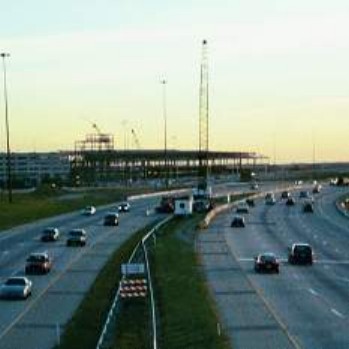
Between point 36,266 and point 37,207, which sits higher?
point 36,266

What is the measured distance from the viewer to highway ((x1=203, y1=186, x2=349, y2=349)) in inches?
1569

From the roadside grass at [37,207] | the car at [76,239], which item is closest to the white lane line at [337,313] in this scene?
the car at [76,239]

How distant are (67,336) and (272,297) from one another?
15.7 meters

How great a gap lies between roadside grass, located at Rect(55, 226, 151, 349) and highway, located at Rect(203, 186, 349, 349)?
4.31 m

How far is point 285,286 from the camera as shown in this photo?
59.5 meters

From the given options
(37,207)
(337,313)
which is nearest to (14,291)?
(337,313)

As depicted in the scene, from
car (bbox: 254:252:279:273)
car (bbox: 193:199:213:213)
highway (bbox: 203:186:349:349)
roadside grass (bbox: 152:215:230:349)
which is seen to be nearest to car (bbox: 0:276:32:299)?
roadside grass (bbox: 152:215:230:349)

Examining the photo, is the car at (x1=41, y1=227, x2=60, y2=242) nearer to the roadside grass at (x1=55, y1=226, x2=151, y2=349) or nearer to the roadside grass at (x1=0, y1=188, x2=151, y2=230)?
the roadside grass at (x1=0, y1=188, x2=151, y2=230)

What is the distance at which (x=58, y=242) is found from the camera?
315 feet

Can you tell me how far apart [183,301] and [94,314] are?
4.08 m

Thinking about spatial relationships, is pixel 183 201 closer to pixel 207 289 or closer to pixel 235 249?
pixel 235 249

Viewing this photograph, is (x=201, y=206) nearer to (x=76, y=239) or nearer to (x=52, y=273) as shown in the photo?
(x=76, y=239)

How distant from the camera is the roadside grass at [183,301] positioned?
37188 millimetres

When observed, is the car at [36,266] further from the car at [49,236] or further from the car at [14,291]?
the car at [49,236]
